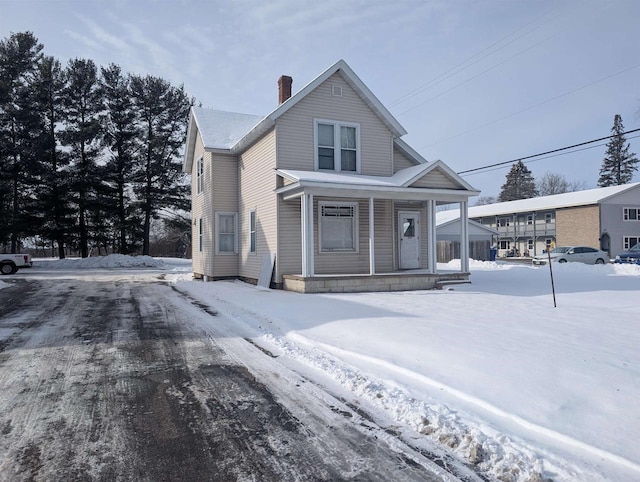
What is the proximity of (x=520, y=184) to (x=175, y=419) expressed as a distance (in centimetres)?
8374

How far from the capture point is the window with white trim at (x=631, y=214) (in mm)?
39156

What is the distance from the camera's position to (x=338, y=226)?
47.7ft

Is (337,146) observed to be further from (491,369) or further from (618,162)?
(618,162)

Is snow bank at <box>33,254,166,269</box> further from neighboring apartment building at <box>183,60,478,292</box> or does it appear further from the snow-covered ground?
the snow-covered ground

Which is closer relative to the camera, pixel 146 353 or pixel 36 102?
pixel 146 353

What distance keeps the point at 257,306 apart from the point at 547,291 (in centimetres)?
878

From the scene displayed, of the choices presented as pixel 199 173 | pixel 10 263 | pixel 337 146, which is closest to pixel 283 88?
pixel 337 146

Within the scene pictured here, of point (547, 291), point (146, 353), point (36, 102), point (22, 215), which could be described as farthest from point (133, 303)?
point (36, 102)

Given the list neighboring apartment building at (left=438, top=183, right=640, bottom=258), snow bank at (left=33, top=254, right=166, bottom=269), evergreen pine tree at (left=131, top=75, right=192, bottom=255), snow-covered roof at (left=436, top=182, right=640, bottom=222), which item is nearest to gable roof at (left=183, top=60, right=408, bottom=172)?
snow bank at (left=33, top=254, right=166, bottom=269)

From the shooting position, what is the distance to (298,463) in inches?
123

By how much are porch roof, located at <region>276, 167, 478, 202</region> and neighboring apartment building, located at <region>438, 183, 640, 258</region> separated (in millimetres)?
25708

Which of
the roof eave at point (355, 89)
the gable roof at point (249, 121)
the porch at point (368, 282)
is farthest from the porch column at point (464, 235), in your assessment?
the roof eave at point (355, 89)

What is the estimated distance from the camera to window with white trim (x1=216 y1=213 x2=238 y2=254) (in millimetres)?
17422

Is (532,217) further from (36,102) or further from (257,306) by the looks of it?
(36,102)
